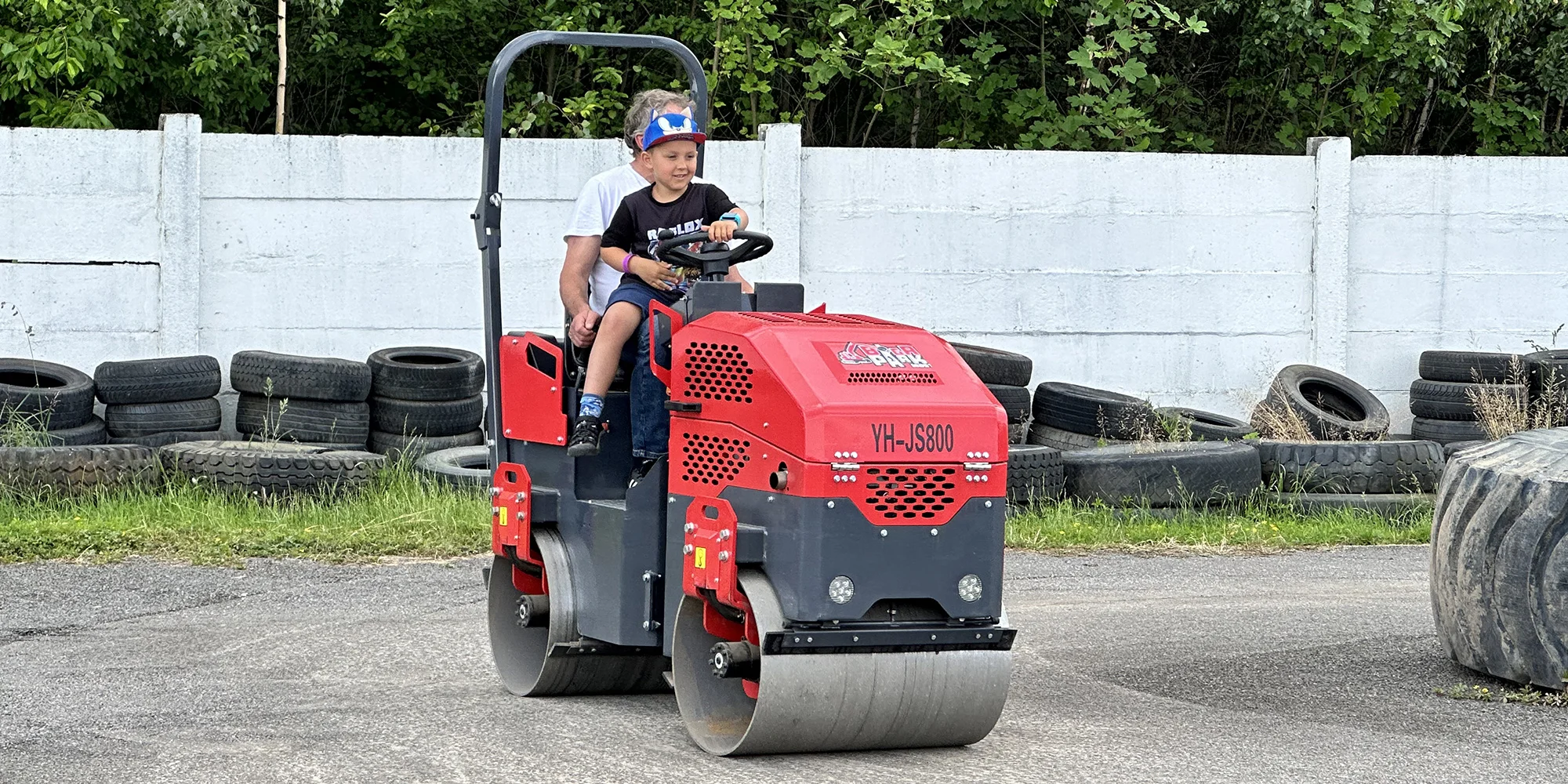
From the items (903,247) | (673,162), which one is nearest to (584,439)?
(673,162)

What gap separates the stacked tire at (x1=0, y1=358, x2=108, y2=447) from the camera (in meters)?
10.6

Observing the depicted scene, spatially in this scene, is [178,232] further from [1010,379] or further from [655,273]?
[655,273]

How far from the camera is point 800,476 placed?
4930 millimetres

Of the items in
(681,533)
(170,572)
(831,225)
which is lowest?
(170,572)

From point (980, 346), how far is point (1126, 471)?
7.95 feet

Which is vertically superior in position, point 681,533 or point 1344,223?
point 1344,223

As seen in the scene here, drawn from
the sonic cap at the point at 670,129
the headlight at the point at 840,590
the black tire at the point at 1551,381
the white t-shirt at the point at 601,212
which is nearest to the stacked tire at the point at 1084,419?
the black tire at the point at 1551,381

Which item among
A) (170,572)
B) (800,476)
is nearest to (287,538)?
(170,572)

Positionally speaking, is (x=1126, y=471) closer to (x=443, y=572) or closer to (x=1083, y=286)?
(x=1083, y=286)

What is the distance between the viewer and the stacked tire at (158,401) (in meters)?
11.1

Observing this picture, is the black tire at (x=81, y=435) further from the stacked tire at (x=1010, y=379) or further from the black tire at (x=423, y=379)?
the stacked tire at (x=1010, y=379)

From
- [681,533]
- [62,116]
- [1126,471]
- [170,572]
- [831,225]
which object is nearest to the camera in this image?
[681,533]

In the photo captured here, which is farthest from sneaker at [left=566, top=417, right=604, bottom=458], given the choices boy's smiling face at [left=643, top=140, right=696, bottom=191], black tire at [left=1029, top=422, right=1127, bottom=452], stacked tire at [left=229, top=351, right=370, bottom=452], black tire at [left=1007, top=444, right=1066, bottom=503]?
black tire at [left=1029, top=422, right=1127, bottom=452]

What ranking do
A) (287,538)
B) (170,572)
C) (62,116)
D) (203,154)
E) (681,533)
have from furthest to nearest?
1. (62,116)
2. (203,154)
3. (287,538)
4. (170,572)
5. (681,533)
